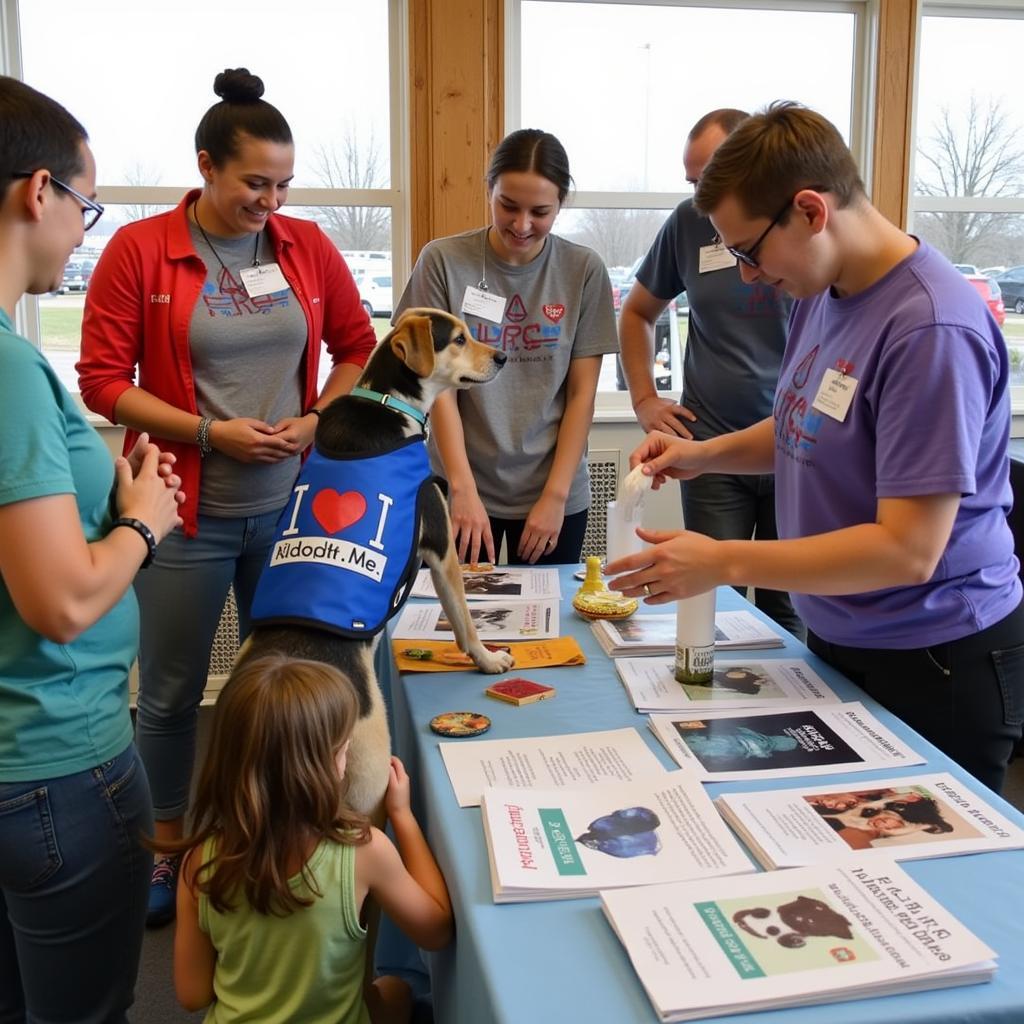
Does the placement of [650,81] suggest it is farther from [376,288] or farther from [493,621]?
[493,621]

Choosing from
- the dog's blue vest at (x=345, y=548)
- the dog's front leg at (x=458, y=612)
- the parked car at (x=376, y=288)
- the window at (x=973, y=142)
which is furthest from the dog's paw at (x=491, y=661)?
the window at (x=973, y=142)

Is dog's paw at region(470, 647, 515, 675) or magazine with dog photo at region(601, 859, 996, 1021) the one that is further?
dog's paw at region(470, 647, 515, 675)

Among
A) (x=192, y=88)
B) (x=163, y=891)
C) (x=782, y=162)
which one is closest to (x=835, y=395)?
(x=782, y=162)

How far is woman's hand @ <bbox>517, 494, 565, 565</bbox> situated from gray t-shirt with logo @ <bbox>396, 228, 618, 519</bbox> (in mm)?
79

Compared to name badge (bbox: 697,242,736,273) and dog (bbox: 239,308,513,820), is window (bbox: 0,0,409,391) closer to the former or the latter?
name badge (bbox: 697,242,736,273)

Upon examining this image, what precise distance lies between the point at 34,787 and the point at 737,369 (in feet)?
6.19

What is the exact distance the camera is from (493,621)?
1884 millimetres

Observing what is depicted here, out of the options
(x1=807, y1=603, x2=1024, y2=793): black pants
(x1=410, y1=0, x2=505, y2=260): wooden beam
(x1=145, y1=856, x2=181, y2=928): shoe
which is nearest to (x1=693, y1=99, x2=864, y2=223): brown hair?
(x1=807, y1=603, x2=1024, y2=793): black pants

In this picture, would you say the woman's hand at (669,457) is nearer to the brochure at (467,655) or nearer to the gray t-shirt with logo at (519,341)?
the brochure at (467,655)

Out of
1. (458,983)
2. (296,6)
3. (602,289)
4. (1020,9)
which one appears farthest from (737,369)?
(1020,9)

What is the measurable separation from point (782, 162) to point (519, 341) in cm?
111

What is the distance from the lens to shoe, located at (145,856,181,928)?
219 cm

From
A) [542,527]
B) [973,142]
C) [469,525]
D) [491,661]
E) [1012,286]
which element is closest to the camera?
[491,661]

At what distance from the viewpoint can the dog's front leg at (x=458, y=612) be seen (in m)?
1.65
